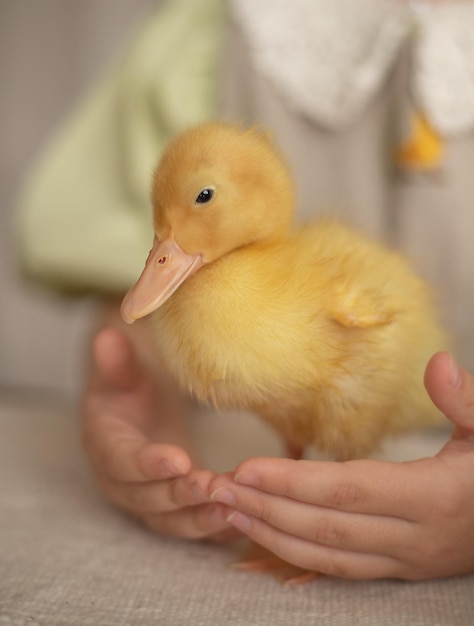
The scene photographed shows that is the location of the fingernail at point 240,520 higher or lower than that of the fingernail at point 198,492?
lower

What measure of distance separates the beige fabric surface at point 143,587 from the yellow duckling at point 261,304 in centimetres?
9

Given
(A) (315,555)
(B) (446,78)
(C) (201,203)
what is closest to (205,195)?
(C) (201,203)

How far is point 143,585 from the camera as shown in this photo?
0.47 metres

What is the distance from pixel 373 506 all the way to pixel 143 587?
0.15 metres

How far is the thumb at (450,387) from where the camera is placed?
43 centimetres

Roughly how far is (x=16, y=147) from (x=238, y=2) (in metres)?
0.99

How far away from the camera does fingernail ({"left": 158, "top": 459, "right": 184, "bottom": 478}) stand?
0.46m

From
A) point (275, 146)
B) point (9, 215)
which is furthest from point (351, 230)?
point (9, 215)

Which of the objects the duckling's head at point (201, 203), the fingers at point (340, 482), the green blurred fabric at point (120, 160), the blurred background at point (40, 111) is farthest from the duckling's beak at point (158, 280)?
the blurred background at point (40, 111)

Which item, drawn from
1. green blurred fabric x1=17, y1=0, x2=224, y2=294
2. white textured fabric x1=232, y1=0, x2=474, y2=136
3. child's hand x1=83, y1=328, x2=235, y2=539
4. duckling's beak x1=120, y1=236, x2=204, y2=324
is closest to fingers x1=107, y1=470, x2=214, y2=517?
child's hand x1=83, y1=328, x2=235, y2=539

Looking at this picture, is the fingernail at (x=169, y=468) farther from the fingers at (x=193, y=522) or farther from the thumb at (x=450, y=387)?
the thumb at (x=450, y=387)

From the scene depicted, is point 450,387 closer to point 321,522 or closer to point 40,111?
point 321,522

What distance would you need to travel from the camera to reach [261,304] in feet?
1.46

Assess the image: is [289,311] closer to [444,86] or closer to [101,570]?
[101,570]
